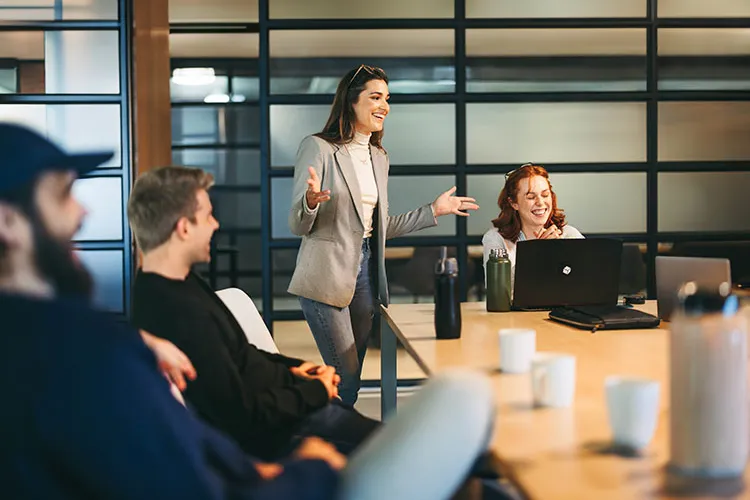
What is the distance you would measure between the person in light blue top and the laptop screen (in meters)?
0.46

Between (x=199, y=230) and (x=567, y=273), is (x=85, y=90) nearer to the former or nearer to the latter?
(x=567, y=273)

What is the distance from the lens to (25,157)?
41.3 inches

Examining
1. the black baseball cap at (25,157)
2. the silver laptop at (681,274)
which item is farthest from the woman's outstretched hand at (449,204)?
the black baseball cap at (25,157)

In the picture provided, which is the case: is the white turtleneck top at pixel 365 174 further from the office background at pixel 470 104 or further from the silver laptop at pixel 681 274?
the office background at pixel 470 104

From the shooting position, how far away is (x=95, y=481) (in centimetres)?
93

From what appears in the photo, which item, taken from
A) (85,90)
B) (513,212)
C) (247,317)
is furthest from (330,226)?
(85,90)

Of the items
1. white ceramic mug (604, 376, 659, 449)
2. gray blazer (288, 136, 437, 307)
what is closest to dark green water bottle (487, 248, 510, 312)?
gray blazer (288, 136, 437, 307)

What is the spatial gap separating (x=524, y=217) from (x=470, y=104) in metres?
1.62

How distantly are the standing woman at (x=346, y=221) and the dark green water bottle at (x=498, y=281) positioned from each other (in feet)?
1.28

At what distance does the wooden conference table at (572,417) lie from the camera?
109 cm

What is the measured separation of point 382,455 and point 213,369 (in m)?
0.75

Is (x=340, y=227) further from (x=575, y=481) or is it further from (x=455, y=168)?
(x=575, y=481)

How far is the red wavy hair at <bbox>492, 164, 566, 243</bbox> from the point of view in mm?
3302

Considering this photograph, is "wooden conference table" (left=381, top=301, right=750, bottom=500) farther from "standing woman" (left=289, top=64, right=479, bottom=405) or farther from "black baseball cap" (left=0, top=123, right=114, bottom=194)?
"black baseball cap" (left=0, top=123, right=114, bottom=194)
